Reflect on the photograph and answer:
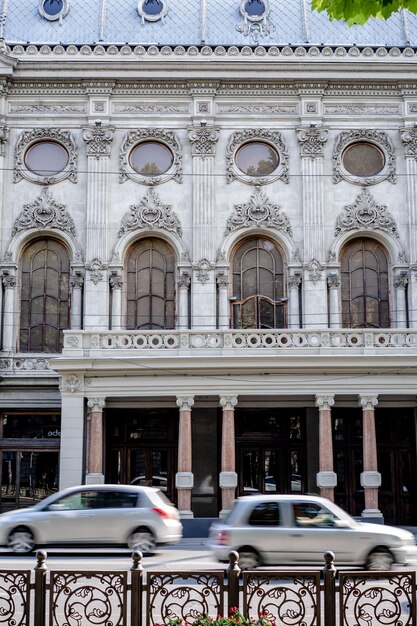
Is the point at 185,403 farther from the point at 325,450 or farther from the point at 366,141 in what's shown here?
the point at 366,141

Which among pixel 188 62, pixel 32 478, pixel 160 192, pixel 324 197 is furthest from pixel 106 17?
pixel 32 478

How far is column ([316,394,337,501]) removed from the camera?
1125 inches

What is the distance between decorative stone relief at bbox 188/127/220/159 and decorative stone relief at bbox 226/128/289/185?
0.62m

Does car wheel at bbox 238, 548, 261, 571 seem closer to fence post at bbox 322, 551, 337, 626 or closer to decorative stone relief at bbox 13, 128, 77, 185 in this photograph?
fence post at bbox 322, 551, 337, 626

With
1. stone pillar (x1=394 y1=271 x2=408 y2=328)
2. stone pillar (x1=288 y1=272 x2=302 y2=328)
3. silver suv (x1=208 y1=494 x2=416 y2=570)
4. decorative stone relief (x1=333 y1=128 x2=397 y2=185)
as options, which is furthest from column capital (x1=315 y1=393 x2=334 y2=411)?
silver suv (x1=208 y1=494 x2=416 y2=570)

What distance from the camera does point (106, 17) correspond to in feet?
121

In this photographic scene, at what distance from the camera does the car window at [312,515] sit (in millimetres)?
18688

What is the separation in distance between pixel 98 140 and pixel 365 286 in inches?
449

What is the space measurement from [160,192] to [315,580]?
24599 mm

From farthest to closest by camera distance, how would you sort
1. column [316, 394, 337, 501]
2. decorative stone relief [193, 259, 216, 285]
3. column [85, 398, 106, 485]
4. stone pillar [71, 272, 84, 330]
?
stone pillar [71, 272, 84, 330] < decorative stone relief [193, 259, 216, 285] < column [85, 398, 106, 485] < column [316, 394, 337, 501]

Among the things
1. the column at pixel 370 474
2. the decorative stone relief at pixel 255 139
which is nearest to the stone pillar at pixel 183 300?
the decorative stone relief at pixel 255 139

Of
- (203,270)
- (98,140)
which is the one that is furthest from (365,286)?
(98,140)

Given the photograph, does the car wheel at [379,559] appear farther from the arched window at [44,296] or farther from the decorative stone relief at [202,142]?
the decorative stone relief at [202,142]

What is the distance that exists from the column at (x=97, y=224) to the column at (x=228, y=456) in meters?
6.20
